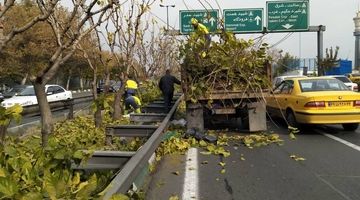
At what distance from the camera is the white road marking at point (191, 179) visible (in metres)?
6.60

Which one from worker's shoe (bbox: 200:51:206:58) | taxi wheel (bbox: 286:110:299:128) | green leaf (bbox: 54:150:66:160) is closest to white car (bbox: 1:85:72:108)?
worker's shoe (bbox: 200:51:206:58)

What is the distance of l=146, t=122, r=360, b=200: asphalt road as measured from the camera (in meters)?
6.64

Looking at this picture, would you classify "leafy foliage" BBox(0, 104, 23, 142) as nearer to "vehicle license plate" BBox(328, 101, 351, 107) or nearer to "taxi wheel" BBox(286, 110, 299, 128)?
"vehicle license plate" BBox(328, 101, 351, 107)

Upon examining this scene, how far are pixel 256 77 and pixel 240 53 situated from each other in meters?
0.70

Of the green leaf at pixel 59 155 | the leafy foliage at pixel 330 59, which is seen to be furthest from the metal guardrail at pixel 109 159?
the leafy foliage at pixel 330 59

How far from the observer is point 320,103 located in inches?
473

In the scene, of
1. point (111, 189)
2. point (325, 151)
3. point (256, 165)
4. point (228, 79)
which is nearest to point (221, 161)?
point (256, 165)

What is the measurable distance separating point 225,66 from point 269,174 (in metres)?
4.87

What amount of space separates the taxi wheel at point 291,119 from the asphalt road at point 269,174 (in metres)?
1.77

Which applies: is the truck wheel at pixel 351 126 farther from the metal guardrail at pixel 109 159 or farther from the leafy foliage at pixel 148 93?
the metal guardrail at pixel 109 159

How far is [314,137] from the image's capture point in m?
12.1

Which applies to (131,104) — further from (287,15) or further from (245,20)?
(245,20)

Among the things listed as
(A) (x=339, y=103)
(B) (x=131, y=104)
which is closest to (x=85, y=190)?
(A) (x=339, y=103)

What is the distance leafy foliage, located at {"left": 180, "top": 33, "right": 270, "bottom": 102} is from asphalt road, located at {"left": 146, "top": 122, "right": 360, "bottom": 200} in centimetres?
190
